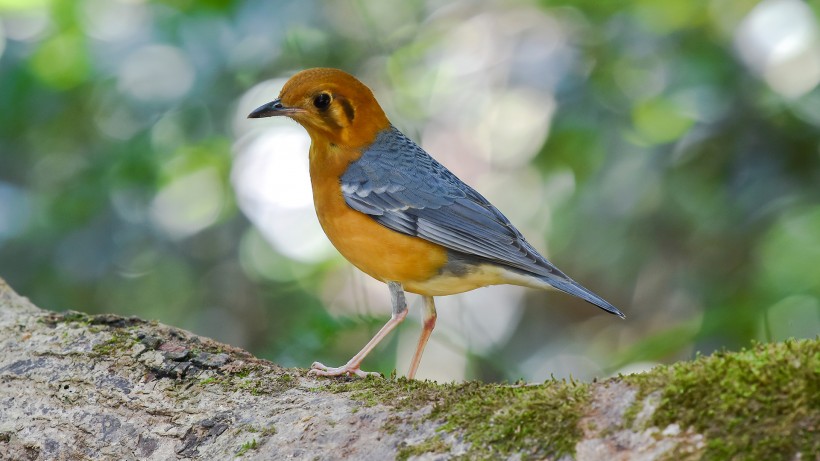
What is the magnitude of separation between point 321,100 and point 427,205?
0.83 m

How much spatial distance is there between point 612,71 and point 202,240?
143 inches

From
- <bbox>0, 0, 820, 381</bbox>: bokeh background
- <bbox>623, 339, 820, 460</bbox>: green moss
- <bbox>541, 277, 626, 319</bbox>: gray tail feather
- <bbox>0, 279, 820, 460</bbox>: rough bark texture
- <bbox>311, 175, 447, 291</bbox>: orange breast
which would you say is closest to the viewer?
<bbox>623, 339, 820, 460</bbox>: green moss

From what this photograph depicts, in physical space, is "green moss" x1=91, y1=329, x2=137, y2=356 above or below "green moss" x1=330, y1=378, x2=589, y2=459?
above

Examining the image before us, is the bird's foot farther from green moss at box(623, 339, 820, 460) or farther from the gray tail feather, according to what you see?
green moss at box(623, 339, 820, 460)

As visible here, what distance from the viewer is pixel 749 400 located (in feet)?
8.17

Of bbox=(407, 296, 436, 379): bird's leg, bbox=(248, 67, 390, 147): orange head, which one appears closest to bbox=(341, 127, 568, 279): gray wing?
bbox=(248, 67, 390, 147): orange head

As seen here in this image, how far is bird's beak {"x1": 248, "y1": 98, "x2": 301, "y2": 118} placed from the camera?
5.03 meters

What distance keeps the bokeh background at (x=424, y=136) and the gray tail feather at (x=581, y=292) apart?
1101 millimetres

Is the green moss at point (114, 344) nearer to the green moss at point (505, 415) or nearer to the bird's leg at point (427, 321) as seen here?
the green moss at point (505, 415)

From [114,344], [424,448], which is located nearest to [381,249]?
[114,344]

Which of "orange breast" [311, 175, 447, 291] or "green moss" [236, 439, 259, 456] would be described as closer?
"green moss" [236, 439, 259, 456]

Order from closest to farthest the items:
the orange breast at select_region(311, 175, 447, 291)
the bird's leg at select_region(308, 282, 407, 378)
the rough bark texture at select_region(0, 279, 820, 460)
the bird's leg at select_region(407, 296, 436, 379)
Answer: the rough bark texture at select_region(0, 279, 820, 460) → the bird's leg at select_region(308, 282, 407, 378) → the orange breast at select_region(311, 175, 447, 291) → the bird's leg at select_region(407, 296, 436, 379)

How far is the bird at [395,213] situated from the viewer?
4.82 m

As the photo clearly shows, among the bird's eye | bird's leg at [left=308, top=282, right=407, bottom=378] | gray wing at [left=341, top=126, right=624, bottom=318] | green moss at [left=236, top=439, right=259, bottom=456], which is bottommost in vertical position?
green moss at [left=236, top=439, right=259, bottom=456]
